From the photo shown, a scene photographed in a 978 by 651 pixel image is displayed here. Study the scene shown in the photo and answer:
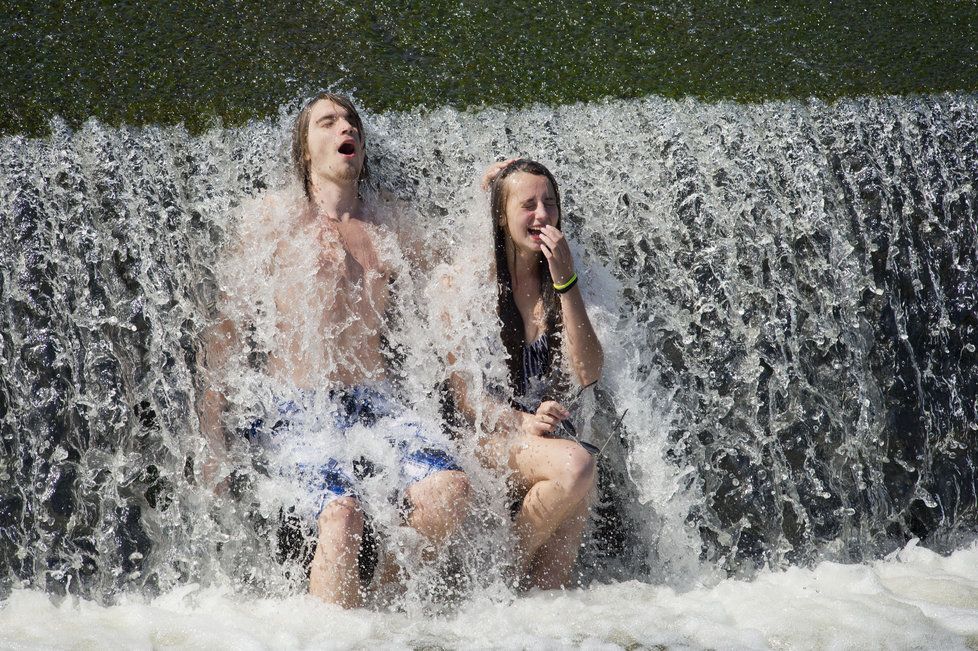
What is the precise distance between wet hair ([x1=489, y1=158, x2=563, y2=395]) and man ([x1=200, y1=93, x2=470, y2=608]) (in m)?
0.36

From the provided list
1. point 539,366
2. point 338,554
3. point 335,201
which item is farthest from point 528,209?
point 338,554

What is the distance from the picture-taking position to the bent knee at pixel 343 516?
3.23m

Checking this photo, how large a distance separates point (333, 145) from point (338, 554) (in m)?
1.34

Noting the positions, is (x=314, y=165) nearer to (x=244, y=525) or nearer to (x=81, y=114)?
(x=244, y=525)

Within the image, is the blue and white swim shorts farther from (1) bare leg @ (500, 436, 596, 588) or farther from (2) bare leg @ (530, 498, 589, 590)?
(2) bare leg @ (530, 498, 589, 590)

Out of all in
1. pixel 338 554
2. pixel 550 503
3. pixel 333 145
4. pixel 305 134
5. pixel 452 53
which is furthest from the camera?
pixel 452 53

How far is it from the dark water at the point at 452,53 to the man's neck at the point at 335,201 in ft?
4.24

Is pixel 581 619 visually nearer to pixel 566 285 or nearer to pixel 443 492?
pixel 443 492

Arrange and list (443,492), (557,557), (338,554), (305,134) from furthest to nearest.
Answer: (305,134) → (557,557) → (443,492) → (338,554)

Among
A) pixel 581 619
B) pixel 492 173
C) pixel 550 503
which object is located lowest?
pixel 581 619

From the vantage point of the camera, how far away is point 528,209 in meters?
3.60

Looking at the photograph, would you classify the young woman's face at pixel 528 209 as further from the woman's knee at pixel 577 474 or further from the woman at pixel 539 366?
the woman's knee at pixel 577 474

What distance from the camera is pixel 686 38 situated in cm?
576

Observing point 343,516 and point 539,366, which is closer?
point 343,516
